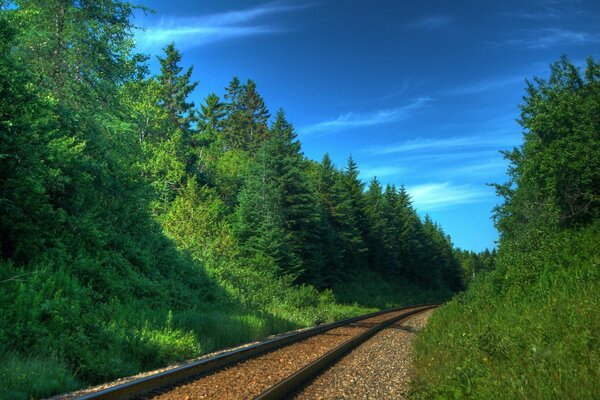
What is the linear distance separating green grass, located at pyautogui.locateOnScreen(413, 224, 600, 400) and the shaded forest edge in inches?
252

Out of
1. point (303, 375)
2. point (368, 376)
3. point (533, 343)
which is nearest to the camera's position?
point (533, 343)

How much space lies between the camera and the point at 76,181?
15.1 m

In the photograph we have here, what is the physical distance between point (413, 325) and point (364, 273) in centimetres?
3415

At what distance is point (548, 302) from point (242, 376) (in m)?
6.76

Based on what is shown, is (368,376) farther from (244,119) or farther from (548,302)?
(244,119)

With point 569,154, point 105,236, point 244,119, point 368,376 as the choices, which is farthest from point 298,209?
point 244,119

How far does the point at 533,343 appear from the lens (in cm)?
664

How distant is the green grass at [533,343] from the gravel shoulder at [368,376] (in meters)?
0.47

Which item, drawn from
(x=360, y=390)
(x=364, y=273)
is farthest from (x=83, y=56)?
(x=364, y=273)

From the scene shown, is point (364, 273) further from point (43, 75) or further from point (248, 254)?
point (43, 75)

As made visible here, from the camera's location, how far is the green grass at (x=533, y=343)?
497 cm

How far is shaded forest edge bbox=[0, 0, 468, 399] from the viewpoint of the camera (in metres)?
9.36

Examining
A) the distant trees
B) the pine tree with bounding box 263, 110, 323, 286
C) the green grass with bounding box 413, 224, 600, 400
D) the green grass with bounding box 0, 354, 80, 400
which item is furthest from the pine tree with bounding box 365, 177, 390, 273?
the green grass with bounding box 0, 354, 80, 400

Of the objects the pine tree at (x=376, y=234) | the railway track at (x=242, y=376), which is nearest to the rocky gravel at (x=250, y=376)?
the railway track at (x=242, y=376)
